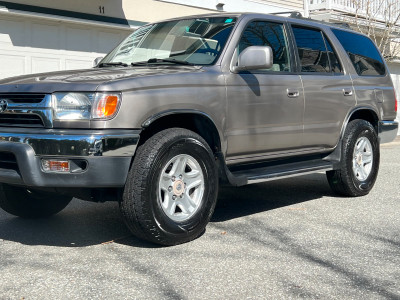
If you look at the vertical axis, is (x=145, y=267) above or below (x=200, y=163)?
below

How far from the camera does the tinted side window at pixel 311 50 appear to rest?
6383 mm

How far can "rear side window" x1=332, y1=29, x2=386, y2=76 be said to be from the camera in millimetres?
7188

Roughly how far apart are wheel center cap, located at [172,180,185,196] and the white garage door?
26.1ft

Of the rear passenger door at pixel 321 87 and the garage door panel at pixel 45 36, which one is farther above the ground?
the garage door panel at pixel 45 36

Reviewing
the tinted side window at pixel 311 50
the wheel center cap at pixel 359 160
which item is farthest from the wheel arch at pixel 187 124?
the wheel center cap at pixel 359 160

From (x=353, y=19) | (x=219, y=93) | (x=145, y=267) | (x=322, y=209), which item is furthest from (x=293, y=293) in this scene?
(x=353, y=19)

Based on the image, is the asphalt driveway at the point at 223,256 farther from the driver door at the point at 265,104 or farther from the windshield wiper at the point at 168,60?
the windshield wiper at the point at 168,60

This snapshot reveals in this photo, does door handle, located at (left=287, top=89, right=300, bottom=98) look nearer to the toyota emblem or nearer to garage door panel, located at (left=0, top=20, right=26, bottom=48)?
the toyota emblem

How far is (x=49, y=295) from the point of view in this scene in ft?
12.2

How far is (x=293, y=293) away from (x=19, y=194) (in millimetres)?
2833

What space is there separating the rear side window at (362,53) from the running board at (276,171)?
4.55 ft

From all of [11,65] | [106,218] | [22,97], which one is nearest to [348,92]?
[106,218]

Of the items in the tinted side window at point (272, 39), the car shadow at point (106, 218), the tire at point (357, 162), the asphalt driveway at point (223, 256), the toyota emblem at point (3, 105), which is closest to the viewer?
the asphalt driveway at point (223, 256)

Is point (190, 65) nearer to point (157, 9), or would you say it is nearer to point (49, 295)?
point (49, 295)
